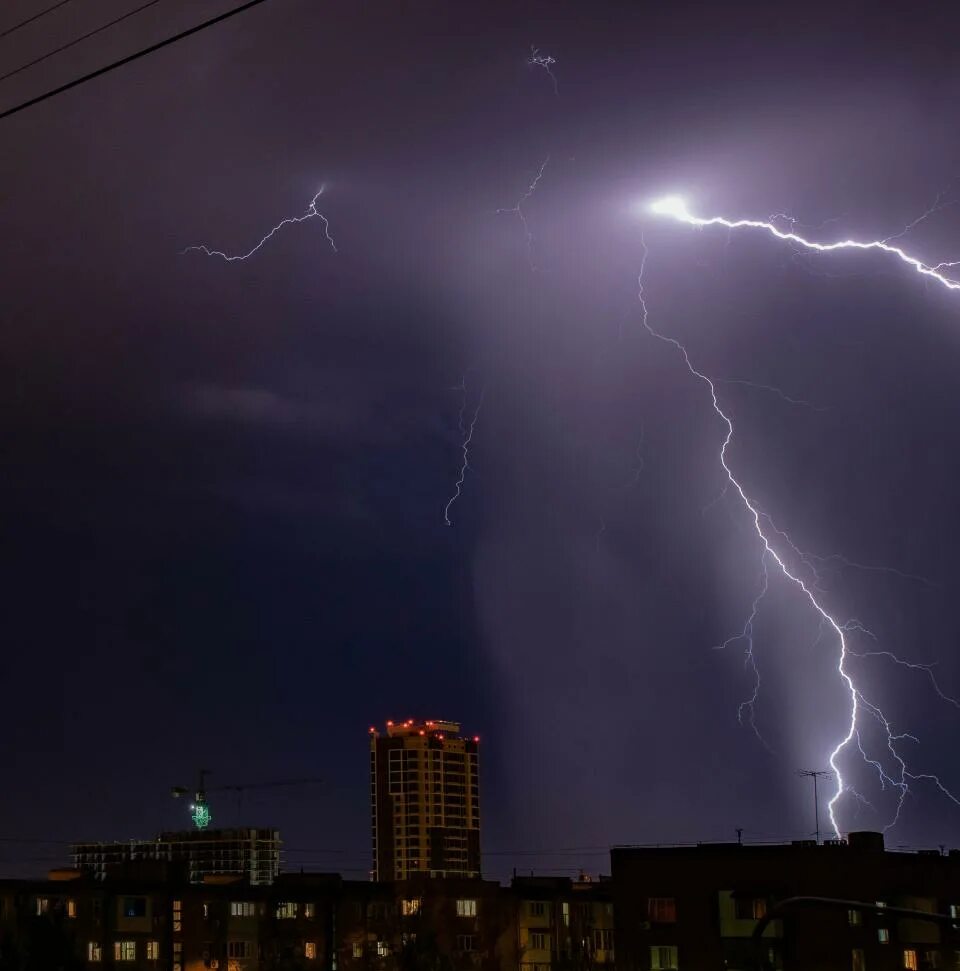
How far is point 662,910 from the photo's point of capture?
4062 cm

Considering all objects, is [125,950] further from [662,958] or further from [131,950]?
[662,958]

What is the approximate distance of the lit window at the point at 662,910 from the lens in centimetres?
4056

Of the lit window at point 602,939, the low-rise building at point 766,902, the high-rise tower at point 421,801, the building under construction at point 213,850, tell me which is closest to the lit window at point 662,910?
the low-rise building at point 766,902

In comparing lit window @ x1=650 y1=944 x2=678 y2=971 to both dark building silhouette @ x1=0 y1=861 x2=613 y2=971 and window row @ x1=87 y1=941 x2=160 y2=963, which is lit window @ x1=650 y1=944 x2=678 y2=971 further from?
window row @ x1=87 y1=941 x2=160 y2=963

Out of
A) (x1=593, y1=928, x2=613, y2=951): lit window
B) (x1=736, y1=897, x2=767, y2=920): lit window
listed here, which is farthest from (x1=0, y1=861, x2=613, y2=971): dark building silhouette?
(x1=736, y1=897, x2=767, y2=920): lit window

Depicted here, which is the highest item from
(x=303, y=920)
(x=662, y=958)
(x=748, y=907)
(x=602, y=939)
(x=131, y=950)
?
(x=748, y=907)

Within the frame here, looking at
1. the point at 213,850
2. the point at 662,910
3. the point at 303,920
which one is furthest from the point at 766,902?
the point at 213,850

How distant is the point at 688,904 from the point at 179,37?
3334 cm

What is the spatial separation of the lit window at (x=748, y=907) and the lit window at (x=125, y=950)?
19.3 m

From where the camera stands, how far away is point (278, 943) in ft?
162

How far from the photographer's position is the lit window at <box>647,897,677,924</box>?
40.6 meters

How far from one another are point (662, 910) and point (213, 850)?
85.8m

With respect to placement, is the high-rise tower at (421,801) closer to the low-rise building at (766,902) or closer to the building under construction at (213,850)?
the building under construction at (213,850)

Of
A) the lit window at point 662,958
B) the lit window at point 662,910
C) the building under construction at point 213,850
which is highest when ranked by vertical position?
the building under construction at point 213,850
